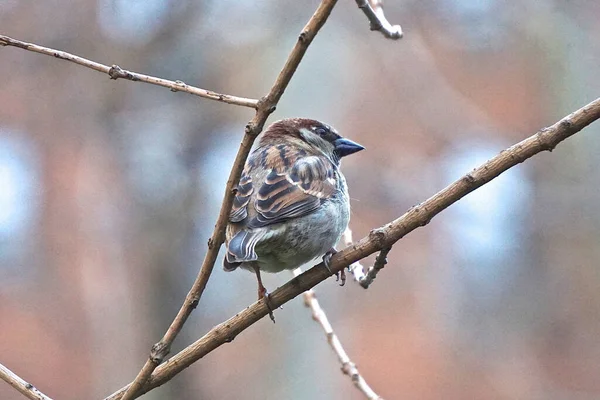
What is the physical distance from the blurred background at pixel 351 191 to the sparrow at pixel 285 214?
13.3ft

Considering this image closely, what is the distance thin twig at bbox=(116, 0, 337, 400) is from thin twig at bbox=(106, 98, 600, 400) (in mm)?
169

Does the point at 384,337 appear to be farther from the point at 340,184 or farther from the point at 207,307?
the point at 340,184

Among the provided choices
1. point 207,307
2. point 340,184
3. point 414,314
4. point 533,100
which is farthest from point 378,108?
point 340,184

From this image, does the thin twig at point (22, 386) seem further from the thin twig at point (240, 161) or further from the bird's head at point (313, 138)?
the bird's head at point (313, 138)

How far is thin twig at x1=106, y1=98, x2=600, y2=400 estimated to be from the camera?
7.64 feet

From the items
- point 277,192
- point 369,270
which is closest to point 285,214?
point 277,192

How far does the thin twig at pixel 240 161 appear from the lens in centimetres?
204

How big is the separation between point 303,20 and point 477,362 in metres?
4.17

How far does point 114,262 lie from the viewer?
9172 millimetres

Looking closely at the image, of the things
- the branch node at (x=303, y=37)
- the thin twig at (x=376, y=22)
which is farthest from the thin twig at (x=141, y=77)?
the thin twig at (x=376, y=22)

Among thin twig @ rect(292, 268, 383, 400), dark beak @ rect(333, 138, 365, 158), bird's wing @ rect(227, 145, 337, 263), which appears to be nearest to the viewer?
thin twig @ rect(292, 268, 383, 400)

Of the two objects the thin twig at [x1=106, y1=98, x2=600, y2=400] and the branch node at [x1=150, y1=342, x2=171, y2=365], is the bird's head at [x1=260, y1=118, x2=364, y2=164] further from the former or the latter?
the branch node at [x1=150, y1=342, x2=171, y2=365]

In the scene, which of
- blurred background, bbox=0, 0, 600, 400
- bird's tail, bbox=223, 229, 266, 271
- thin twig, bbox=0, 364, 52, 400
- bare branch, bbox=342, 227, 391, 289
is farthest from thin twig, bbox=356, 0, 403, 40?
blurred background, bbox=0, 0, 600, 400

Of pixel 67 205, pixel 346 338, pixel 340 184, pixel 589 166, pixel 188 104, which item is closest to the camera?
pixel 340 184
